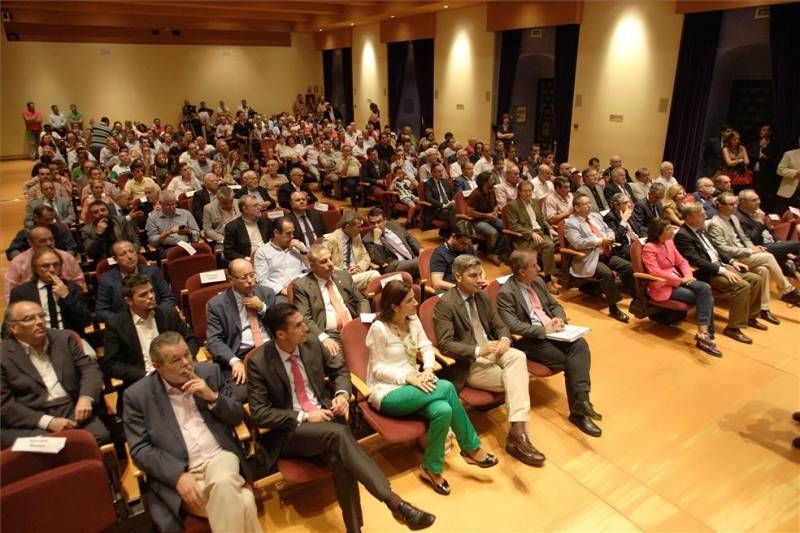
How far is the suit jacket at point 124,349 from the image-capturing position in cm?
292

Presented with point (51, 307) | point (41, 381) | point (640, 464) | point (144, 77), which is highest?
point (144, 77)

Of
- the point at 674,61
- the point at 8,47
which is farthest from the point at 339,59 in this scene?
the point at 674,61

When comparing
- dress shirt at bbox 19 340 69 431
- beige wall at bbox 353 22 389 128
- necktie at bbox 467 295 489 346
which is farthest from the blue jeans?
beige wall at bbox 353 22 389 128

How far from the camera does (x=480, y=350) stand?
3121mm

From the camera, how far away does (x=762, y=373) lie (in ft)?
13.1

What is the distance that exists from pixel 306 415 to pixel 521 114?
36.2 feet

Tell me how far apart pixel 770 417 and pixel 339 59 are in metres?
18.4

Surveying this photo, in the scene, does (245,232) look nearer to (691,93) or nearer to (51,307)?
(51,307)

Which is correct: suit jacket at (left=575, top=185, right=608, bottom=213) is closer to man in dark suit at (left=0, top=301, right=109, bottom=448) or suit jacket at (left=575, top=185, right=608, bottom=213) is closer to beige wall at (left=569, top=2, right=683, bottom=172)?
beige wall at (left=569, top=2, right=683, bottom=172)

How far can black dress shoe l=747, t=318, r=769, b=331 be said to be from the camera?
4.70 m

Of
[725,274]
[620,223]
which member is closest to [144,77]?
[620,223]

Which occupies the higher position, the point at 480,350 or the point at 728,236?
the point at 728,236

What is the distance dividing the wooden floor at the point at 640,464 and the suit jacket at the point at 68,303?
1.82 m

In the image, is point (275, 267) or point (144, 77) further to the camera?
point (144, 77)
